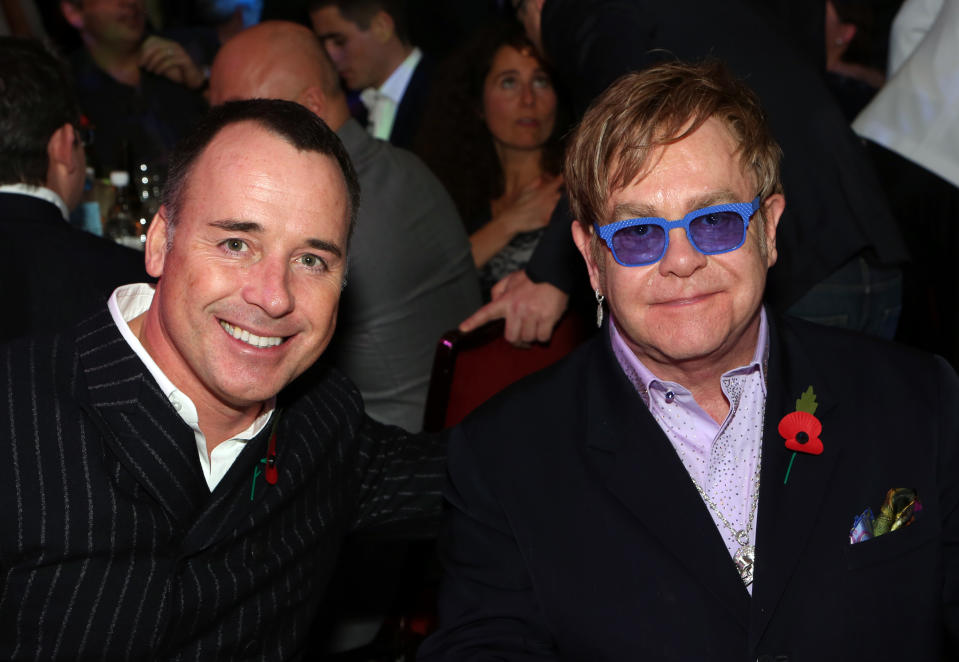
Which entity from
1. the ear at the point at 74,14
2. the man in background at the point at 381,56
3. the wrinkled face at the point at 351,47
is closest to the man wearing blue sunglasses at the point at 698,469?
the man in background at the point at 381,56

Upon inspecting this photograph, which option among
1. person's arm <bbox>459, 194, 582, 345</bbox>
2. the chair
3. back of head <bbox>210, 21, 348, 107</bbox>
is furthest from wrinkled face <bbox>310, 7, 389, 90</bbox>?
the chair

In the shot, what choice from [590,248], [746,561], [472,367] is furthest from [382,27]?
[746,561]

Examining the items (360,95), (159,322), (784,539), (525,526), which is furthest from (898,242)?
(360,95)

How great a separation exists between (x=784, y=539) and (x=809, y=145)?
1290 mm

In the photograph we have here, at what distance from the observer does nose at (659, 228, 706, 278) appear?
1.78 meters

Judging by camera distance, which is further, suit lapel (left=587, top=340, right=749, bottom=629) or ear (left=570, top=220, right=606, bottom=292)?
ear (left=570, top=220, right=606, bottom=292)

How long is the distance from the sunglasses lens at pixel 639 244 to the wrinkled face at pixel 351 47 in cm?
438

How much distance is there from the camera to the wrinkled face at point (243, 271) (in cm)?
186

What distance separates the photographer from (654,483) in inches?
71.7

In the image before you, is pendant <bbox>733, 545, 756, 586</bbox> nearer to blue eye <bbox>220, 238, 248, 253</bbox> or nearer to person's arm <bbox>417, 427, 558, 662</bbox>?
person's arm <bbox>417, 427, 558, 662</bbox>

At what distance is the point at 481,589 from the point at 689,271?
712 millimetres

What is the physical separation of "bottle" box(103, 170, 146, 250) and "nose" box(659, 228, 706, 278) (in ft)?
9.09

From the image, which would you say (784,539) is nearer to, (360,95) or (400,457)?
(400,457)

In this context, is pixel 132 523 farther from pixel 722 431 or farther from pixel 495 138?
pixel 495 138
